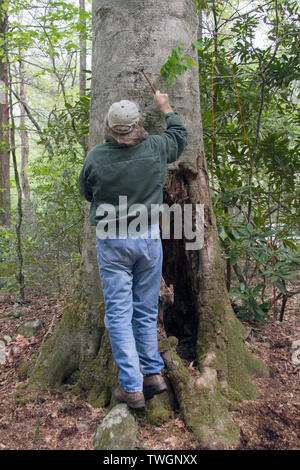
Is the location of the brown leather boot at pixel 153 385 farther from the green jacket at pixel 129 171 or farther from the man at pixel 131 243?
the green jacket at pixel 129 171

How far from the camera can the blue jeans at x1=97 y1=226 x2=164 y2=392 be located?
7.97ft

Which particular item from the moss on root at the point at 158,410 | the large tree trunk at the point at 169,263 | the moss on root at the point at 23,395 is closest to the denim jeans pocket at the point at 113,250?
the large tree trunk at the point at 169,263

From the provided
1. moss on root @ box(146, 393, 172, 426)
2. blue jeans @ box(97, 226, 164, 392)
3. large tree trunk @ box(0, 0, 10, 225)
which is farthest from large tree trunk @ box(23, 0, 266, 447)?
large tree trunk @ box(0, 0, 10, 225)

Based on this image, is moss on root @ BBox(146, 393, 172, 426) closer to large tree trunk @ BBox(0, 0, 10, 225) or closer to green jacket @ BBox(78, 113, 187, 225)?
A: green jacket @ BBox(78, 113, 187, 225)

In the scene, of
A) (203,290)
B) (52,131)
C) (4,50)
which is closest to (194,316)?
(203,290)

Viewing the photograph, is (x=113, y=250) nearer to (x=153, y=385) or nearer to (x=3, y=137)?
(x=153, y=385)

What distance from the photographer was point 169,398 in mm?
2701

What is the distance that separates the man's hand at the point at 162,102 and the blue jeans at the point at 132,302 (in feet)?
3.37

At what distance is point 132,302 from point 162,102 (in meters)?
1.60

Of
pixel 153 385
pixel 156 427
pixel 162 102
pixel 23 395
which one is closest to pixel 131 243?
pixel 153 385

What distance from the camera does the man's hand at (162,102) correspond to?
9.12ft

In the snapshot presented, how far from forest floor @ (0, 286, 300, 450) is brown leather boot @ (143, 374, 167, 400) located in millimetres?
209

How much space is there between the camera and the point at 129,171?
2.45 meters

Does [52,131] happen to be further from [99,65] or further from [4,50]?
[4,50]
